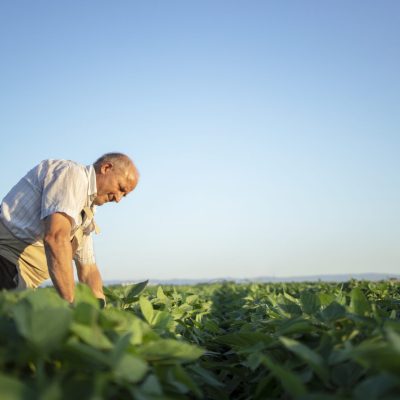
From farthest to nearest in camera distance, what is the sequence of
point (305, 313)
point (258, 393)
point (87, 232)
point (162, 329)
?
point (87, 232) < point (305, 313) < point (162, 329) < point (258, 393)

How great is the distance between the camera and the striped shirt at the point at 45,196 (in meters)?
3.23

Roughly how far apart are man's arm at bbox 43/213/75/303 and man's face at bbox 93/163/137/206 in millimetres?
653

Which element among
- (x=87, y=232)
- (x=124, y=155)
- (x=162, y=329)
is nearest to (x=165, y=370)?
(x=162, y=329)

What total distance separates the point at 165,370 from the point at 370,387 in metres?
0.65

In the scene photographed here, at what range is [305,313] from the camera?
2361 mm

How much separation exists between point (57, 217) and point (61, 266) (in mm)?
337

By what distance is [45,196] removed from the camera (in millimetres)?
3256

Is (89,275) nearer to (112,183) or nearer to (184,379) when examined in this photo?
(112,183)

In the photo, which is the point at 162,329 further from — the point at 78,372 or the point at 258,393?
the point at 78,372

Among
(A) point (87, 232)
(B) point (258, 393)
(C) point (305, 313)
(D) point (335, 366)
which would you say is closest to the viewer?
(D) point (335, 366)

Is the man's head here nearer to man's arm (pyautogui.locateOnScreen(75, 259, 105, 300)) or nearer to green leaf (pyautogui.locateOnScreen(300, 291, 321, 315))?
man's arm (pyautogui.locateOnScreen(75, 259, 105, 300))

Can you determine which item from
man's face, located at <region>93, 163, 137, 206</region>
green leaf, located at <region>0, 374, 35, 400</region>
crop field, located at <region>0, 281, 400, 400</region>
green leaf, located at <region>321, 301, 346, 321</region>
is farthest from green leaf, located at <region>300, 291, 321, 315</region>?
man's face, located at <region>93, 163, 137, 206</region>

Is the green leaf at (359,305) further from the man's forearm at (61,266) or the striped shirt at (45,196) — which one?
the striped shirt at (45,196)

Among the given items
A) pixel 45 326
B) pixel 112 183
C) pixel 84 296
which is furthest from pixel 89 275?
pixel 45 326
